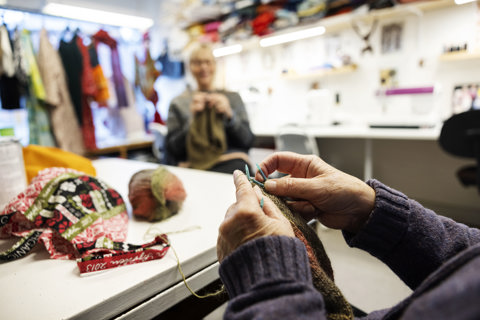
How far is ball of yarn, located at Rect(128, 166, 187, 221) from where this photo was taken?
768 mm

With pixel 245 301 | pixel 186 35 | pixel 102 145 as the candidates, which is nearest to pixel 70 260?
pixel 245 301

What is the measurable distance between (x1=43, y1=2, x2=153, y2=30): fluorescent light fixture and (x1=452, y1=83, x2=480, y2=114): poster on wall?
336 centimetres

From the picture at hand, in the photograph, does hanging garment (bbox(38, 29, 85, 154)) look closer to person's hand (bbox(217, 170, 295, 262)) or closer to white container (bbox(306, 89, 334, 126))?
white container (bbox(306, 89, 334, 126))

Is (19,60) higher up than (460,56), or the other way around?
(19,60)

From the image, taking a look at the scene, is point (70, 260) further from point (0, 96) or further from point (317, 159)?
point (0, 96)

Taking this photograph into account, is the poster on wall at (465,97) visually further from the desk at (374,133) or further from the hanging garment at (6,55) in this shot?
the hanging garment at (6,55)

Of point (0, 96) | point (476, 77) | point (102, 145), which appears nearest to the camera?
point (476, 77)

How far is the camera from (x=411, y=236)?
0.53 meters

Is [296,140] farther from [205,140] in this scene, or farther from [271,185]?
[271,185]

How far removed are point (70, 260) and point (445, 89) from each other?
288cm

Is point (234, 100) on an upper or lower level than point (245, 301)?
upper

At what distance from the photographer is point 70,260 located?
58cm

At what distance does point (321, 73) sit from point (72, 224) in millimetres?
2750

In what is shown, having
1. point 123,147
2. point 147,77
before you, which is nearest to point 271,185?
point 123,147
